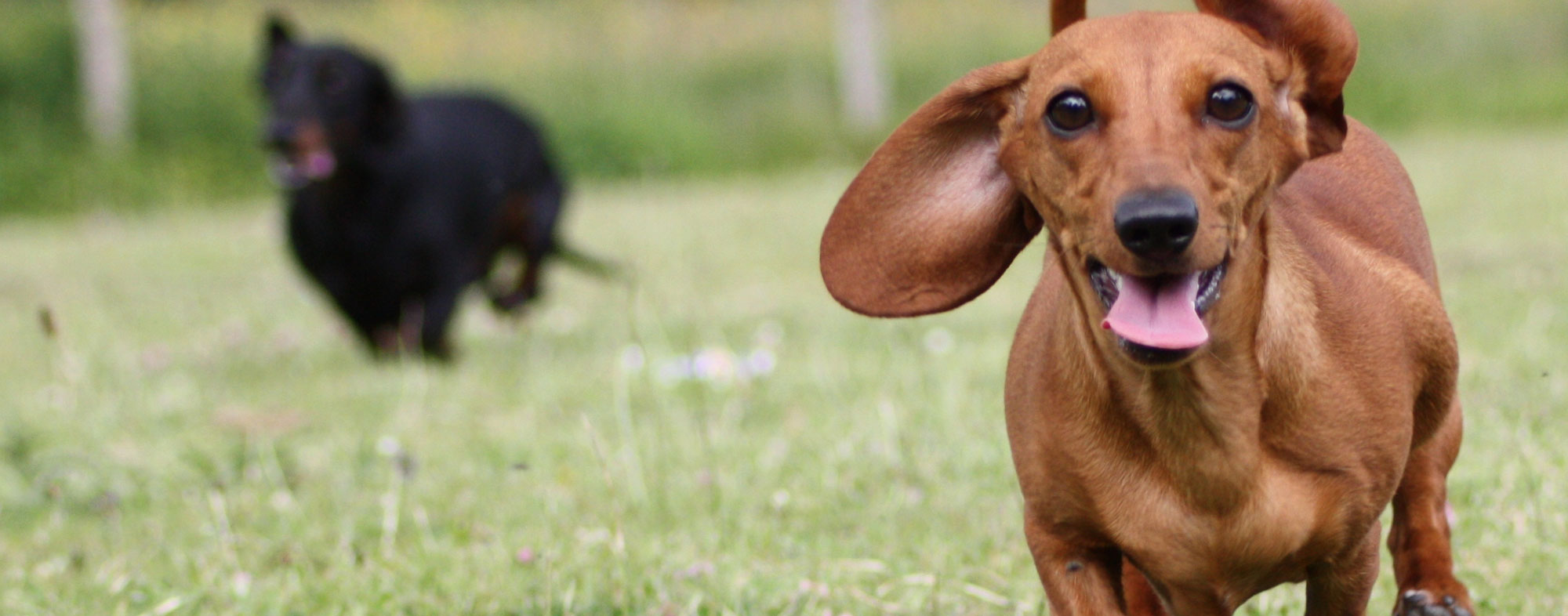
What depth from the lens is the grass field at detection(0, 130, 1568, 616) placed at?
2.74 m

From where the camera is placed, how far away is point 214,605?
Answer: 9.25 ft

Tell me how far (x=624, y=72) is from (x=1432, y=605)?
45.4 feet

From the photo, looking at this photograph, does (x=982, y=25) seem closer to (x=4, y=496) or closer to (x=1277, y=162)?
(x=4, y=496)

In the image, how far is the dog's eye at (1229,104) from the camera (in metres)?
1.87

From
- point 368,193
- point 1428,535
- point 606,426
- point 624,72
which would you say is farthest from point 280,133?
point 624,72

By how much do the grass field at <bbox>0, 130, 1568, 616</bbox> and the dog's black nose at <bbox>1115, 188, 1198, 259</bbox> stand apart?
34.8 inches

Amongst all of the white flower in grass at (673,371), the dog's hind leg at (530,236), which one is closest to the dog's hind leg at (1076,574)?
the white flower in grass at (673,371)

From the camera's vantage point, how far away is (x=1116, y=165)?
182 centimetres

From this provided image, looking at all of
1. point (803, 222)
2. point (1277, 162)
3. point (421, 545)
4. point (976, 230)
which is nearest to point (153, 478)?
point (421, 545)

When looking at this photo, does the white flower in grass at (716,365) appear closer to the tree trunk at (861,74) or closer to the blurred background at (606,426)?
the blurred background at (606,426)

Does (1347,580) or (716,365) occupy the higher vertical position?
(1347,580)

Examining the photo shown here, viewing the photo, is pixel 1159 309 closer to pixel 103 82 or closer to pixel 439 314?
pixel 439 314

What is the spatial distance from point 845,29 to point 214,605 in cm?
1266

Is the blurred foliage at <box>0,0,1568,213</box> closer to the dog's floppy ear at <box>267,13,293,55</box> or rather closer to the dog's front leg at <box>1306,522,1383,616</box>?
the dog's floppy ear at <box>267,13,293,55</box>
